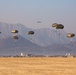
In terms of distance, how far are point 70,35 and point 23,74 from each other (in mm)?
88846

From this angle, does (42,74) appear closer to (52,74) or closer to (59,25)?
(52,74)

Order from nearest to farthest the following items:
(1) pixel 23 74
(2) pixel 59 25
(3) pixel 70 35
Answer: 1. (1) pixel 23 74
2. (2) pixel 59 25
3. (3) pixel 70 35

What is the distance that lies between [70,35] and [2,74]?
8987cm

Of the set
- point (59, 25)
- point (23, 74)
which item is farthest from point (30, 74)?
point (59, 25)

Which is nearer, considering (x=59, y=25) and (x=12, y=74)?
(x=12, y=74)

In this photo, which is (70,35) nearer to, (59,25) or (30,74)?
(59,25)

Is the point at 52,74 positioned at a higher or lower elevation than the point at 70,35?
lower

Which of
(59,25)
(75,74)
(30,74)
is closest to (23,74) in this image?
(30,74)

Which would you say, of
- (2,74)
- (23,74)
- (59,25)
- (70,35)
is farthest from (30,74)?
(70,35)

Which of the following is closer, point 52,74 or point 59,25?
Result: point 52,74

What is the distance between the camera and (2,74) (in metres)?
73.6

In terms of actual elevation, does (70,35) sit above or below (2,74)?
above

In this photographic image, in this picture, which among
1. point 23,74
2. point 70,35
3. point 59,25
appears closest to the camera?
point 23,74

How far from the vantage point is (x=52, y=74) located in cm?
7431
